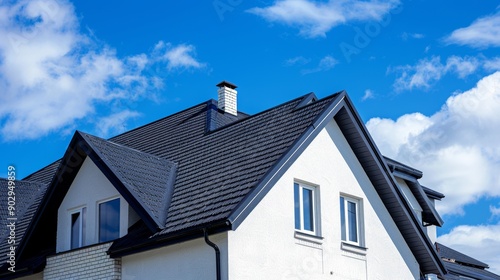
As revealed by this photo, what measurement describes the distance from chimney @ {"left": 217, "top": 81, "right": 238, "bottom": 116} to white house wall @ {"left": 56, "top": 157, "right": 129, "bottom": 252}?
6479 millimetres

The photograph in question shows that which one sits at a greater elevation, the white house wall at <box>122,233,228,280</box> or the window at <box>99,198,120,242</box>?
the window at <box>99,198,120,242</box>

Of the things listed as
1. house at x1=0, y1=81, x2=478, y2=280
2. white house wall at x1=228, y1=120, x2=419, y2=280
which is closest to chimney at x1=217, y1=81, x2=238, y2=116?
house at x1=0, y1=81, x2=478, y2=280

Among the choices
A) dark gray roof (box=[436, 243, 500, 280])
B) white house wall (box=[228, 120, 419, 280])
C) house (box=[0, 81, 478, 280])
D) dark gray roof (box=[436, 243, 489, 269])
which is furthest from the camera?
dark gray roof (box=[436, 243, 489, 269])

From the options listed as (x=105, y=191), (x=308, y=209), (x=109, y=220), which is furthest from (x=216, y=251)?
(x=105, y=191)

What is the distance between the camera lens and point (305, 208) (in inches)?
738

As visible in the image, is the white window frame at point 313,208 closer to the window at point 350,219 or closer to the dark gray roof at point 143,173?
the window at point 350,219

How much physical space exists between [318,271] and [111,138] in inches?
473

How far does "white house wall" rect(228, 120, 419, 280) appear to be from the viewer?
16.8m

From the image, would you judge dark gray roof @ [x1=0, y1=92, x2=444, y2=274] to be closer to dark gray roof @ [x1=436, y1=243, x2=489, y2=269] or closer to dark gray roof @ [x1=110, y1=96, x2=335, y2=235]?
dark gray roof @ [x1=110, y1=96, x2=335, y2=235]

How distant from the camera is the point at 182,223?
17.3 m

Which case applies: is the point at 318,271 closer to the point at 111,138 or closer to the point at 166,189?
the point at 166,189

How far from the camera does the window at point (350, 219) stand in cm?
1967

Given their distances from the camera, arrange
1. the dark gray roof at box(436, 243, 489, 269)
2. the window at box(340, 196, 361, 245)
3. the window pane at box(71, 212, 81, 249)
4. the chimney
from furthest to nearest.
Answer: the dark gray roof at box(436, 243, 489, 269)
the chimney
the window pane at box(71, 212, 81, 249)
the window at box(340, 196, 361, 245)

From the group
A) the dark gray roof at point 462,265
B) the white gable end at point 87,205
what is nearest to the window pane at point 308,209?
the white gable end at point 87,205
